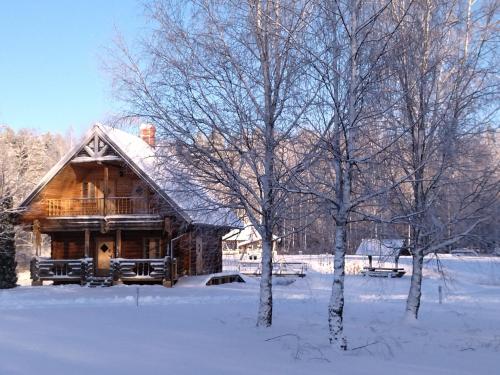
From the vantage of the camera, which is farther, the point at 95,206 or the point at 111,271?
the point at 95,206

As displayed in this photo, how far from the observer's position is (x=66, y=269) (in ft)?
96.0

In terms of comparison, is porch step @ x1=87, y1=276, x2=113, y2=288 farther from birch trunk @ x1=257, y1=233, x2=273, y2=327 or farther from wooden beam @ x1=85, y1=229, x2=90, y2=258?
birch trunk @ x1=257, y1=233, x2=273, y2=327

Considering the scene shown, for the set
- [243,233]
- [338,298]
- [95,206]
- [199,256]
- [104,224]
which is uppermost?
[95,206]

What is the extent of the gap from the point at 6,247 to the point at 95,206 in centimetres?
496

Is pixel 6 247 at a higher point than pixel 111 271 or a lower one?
higher

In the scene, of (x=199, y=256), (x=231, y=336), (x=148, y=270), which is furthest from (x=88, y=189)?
(x=231, y=336)

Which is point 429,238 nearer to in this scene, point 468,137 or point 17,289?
point 468,137

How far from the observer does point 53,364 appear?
9.42 m

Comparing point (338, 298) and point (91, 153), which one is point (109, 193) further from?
point (338, 298)

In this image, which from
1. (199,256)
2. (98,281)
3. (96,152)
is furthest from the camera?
(199,256)

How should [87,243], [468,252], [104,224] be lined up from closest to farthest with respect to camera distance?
[468,252] → [104,224] → [87,243]

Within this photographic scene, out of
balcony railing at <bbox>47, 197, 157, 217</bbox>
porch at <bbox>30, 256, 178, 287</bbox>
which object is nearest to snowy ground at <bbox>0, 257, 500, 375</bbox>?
porch at <bbox>30, 256, 178, 287</bbox>

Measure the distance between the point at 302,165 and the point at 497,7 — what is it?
257 inches

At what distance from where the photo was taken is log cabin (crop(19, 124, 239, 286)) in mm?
27406
